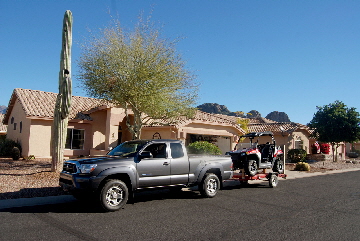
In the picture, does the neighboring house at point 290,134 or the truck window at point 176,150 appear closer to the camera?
the truck window at point 176,150

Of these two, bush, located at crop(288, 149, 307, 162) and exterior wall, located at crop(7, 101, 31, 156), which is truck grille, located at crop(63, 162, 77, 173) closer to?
exterior wall, located at crop(7, 101, 31, 156)

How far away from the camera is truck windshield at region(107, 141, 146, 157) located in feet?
29.5

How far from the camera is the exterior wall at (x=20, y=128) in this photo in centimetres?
2044

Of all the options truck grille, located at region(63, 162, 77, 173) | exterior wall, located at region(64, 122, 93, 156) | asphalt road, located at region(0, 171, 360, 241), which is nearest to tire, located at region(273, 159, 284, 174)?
asphalt road, located at region(0, 171, 360, 241)

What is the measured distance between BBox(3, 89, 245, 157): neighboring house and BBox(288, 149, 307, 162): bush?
8.06 meters

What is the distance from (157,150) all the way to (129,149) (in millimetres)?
845

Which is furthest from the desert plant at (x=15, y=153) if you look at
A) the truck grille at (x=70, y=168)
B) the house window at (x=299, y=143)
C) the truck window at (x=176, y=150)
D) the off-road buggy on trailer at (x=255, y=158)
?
the house window at (x=299, y=143)

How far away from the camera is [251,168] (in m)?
12.5

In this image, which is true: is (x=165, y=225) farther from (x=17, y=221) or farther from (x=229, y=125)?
(x=229, y=125)

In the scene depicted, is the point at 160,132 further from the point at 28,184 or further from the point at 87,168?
the point at 87,168

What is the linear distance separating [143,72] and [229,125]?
1285cm

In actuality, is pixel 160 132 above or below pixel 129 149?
above

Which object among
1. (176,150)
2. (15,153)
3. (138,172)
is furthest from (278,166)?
(15,153)

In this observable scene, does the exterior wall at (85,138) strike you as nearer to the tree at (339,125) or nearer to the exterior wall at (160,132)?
the exterior wall at (160,132)
